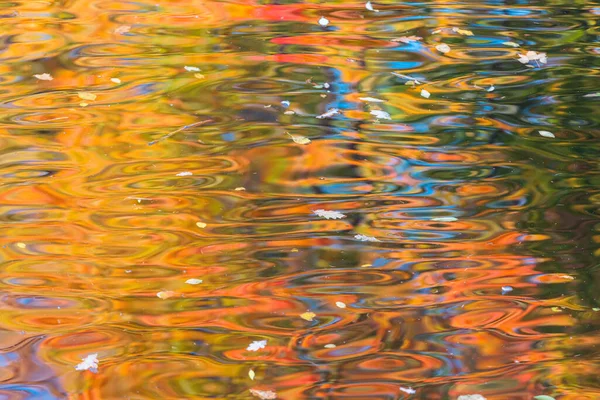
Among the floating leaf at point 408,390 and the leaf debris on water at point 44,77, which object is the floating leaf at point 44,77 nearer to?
the leaf debris on water at point 44,77

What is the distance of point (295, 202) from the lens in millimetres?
3223

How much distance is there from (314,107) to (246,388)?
1937 millimetres

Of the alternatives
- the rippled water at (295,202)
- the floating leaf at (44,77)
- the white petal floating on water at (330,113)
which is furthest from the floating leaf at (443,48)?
the floating leaf at (44,77)

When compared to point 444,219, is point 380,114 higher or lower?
higher

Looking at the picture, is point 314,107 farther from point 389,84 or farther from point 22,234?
point 22,234

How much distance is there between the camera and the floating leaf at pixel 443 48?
14.9 ft

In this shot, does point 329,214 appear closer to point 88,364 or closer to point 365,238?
point 365,238

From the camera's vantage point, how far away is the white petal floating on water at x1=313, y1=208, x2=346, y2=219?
10.3 ft

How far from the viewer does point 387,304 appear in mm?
2688

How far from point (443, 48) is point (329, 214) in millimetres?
1881

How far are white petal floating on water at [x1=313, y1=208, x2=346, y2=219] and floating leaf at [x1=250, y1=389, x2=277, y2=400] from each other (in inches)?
38.6

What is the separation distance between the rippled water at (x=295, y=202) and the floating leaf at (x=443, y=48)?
84mm

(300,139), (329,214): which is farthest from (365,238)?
(300,139)

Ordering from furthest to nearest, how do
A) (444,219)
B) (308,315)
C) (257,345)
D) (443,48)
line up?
(443,48) → (444,219) → (308,315) → (257,345)
